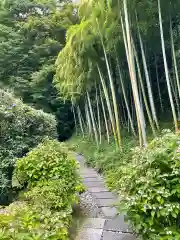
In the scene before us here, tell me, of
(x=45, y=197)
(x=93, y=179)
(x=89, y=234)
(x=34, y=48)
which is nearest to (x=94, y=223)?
Result: (x=89, y=234)

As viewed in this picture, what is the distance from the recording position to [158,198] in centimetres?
234

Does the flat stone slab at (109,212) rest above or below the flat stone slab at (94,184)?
above

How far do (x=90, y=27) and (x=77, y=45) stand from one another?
0.71 m

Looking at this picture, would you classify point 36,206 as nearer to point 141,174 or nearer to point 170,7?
point 141,174

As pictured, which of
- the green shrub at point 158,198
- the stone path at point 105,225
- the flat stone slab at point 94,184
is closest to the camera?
the green shrub at point 158,198

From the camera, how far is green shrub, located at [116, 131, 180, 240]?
235 cm

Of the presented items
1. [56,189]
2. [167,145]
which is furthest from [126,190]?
[56,189]

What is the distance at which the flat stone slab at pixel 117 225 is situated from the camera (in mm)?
3277

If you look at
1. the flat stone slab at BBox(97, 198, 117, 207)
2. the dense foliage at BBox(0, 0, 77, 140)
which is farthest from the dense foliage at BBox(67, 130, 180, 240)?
the dense foliage at BBox(0, 0, 77, 140)

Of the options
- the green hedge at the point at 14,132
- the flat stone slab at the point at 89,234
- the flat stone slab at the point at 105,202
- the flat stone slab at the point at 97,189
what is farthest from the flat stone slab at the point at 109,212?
the green hedge at the point at 14,132

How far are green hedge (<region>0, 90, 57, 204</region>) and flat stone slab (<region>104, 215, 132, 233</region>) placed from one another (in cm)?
214

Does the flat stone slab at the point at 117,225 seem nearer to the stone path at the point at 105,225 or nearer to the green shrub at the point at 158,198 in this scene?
the stone path at the point at 105,225

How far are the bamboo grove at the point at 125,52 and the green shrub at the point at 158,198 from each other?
2650 mm

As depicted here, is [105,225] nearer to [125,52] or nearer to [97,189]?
[97,189]
